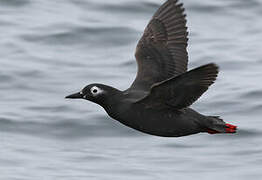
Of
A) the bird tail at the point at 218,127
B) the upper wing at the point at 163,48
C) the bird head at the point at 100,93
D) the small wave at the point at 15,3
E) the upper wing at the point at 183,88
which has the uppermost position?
the small wave at the point at 15,3

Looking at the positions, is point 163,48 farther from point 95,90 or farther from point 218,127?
point 218,127

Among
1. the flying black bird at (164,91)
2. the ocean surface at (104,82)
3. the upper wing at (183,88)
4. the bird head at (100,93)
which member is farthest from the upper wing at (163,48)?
the ocean surface at (104,82)

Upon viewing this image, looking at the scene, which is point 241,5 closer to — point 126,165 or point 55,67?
point 55,67

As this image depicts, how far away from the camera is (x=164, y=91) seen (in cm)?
851

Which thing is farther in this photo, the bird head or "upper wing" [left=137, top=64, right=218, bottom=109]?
the bird head

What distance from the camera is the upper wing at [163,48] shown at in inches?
383

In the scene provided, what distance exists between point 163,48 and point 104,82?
12.6 feet

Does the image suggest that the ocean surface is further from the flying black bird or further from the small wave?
the flying black bird

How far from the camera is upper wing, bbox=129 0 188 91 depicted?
973cm

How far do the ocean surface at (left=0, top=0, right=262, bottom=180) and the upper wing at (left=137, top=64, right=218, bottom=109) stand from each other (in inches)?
100

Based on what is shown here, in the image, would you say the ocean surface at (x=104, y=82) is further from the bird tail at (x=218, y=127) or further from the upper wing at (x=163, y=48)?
the bird tail at (x=218, y=127)

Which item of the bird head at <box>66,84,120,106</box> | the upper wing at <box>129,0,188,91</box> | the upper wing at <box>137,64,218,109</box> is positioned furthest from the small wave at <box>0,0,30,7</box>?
the upper wing at <box>137,64,218,109</box>

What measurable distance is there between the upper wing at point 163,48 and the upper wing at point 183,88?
2.78 ft

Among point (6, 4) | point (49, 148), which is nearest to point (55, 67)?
point (49, 148)
